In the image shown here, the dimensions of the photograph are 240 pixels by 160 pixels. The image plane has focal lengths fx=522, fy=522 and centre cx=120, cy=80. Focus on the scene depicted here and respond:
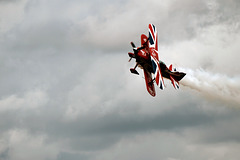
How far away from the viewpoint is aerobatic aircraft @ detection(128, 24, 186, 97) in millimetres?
59688

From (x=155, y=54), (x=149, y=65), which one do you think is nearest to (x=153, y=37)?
(x=155, y=54)

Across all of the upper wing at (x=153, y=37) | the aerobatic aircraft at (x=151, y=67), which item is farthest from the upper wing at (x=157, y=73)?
the upper wing at (x=153, y=37)

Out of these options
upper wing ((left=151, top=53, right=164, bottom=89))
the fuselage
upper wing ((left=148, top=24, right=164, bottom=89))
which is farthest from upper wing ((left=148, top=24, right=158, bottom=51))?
upper wing ((left=151, top=53, right=164, bottom=89))

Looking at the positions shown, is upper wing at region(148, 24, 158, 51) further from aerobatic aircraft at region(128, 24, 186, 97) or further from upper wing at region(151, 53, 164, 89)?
upper wing at region(151, 53, 164, 89)

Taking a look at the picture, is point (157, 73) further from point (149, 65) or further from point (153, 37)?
point (153, 37)

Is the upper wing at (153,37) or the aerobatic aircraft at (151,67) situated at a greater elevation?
the upper wing at (153,37)

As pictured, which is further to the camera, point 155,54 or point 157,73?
point 155,54

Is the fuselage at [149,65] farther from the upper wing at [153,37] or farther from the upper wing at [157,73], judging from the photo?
the upper wing at [153,37]

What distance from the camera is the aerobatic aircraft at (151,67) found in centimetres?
5969

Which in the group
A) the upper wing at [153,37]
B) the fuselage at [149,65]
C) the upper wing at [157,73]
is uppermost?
the upper wing at [153,37]

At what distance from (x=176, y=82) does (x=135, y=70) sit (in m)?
6.13

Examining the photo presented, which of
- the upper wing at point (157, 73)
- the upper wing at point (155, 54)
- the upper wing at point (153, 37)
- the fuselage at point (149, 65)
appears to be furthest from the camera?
the upper wing at point (153, 37)

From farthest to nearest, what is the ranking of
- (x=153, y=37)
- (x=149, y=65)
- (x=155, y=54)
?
(x=153, y=37) → (x=155, y=54) → (x=149, y=65)

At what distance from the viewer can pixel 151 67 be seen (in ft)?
203
